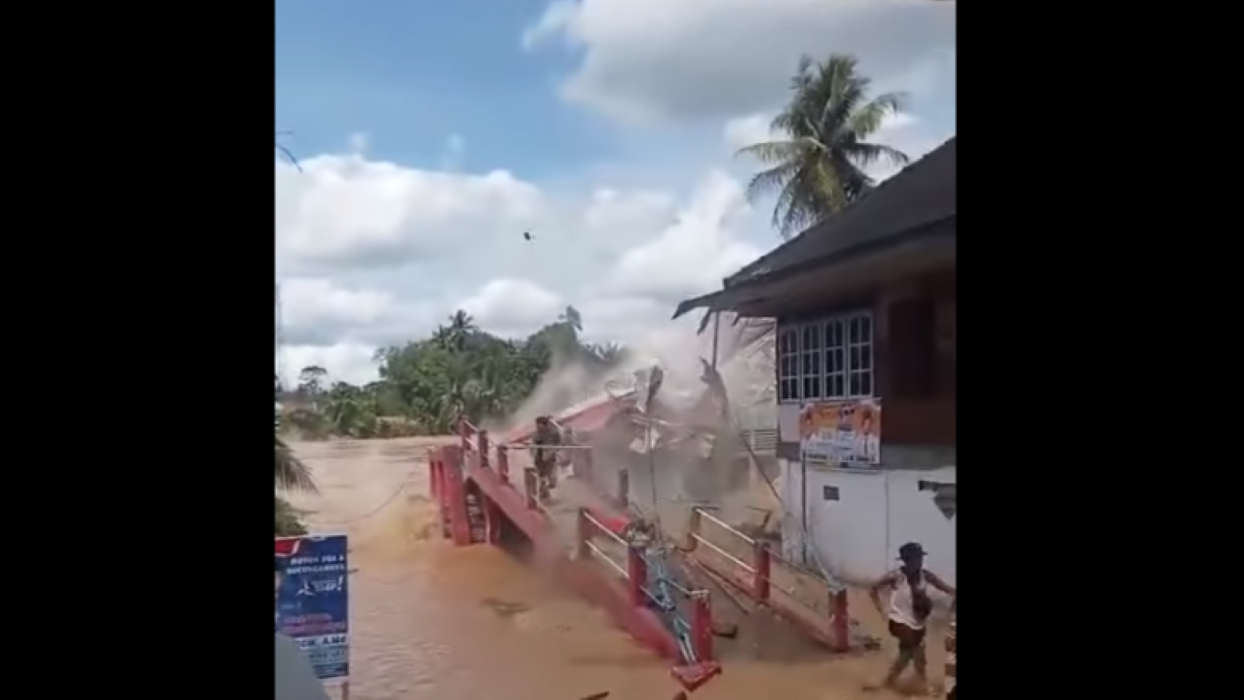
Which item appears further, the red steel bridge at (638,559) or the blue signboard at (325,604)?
the red steel bridge at (638,559)

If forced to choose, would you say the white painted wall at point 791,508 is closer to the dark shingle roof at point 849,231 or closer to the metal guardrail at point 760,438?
the metal guardrail at point 760,438

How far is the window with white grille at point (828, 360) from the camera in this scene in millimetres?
2834

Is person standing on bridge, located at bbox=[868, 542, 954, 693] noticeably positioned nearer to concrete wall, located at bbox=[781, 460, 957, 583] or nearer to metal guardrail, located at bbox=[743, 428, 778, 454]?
concrete wall, located at bbox=[781, 460, 957, 583]

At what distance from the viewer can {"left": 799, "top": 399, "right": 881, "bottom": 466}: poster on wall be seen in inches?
111

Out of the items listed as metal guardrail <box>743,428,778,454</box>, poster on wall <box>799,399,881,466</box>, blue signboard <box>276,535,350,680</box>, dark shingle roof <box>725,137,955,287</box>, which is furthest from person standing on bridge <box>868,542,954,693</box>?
blue signboard <box>276,535,350,680</box>

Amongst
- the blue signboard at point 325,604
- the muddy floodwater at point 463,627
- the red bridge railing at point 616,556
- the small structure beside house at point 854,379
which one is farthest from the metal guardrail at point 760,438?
the blue signboard at point 325,604

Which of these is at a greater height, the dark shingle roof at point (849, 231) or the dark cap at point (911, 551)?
the dark shingle roof at point (849, 231)

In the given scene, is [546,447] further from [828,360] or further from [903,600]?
[903,600]

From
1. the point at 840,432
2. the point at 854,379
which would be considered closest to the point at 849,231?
the point at 854,379
